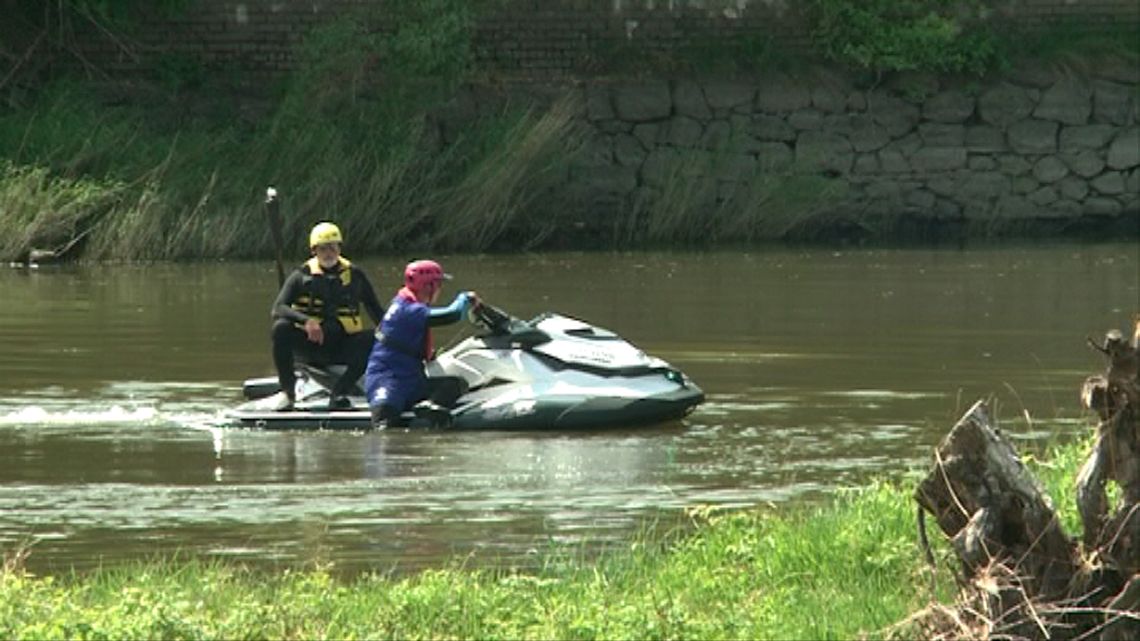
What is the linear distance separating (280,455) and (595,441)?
2.02 metres

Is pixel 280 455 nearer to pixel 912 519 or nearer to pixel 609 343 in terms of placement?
pixel 609 343

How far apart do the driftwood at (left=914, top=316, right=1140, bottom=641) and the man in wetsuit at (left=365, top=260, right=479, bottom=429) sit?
8.79 m

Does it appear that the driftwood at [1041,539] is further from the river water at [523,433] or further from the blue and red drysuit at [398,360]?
the blue and red drysuit at [398,360]

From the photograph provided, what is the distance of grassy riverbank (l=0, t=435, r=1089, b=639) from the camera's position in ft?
35.6

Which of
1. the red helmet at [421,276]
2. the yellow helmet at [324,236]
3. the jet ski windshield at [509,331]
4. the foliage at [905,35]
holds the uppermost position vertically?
the foliage at [905,35]

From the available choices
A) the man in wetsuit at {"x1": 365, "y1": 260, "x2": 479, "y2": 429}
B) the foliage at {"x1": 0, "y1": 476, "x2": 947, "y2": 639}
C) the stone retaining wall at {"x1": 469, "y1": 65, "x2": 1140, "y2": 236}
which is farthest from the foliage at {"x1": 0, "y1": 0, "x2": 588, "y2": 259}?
the foliage at {"x1": 0, "y1": 476, "x2": 947, "y2": 639}

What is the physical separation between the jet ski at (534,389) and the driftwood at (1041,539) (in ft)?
28.6

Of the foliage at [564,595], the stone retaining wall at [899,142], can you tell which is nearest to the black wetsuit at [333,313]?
the foliage at [564,595]

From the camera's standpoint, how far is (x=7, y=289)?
1203 inches

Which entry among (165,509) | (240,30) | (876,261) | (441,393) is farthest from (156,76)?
(165,509)

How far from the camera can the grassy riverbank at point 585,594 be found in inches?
427

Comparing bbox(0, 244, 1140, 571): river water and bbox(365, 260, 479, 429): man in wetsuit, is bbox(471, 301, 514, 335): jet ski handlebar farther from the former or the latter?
bbox(0, 244, 1140, 571): river water

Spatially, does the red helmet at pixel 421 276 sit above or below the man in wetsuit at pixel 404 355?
above

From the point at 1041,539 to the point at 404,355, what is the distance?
30.2 feet
